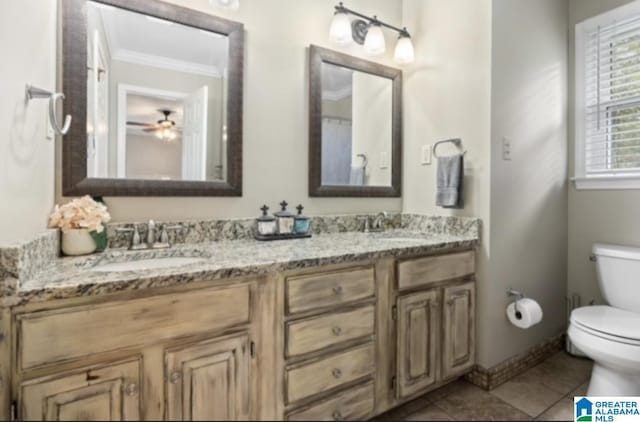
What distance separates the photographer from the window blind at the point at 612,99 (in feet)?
6.32

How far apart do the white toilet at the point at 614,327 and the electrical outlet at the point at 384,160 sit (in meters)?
1.26

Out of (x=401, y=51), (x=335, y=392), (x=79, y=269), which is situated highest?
(x=401, y=51)

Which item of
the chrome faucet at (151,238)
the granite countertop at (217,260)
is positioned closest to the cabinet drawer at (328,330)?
the granite countertop at (217,260)

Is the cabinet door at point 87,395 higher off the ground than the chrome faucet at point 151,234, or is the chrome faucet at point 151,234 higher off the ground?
the chrome faucet at point 151,234

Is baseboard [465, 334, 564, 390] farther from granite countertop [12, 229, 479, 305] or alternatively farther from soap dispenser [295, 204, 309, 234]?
soap dispenser [295, 204, 309, 234]

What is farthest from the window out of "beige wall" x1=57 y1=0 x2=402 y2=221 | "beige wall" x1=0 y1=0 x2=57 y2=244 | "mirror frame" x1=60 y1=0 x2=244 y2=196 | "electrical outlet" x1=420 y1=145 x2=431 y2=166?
"beige wall" x1=0 y1=0 x2=57 y2=244

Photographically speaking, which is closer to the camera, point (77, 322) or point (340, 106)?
point (77, 322)

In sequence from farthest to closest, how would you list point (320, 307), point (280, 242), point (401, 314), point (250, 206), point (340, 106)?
1. point (340, 106)
2. point (250, 206)
3. point (280, 242)
4. point (401, 314)
5. point (320, 307)

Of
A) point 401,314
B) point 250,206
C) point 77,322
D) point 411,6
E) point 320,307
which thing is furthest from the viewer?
point 411,6

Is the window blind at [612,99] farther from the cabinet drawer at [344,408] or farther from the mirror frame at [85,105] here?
the mirror frame at [85,105]

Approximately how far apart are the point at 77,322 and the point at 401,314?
116 centimetres

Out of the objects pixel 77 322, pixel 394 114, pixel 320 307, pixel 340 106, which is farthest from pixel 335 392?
pixel 394 114

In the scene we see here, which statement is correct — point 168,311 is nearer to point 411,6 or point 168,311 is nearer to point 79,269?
point 79,269

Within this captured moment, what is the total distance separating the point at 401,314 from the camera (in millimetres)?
1457
